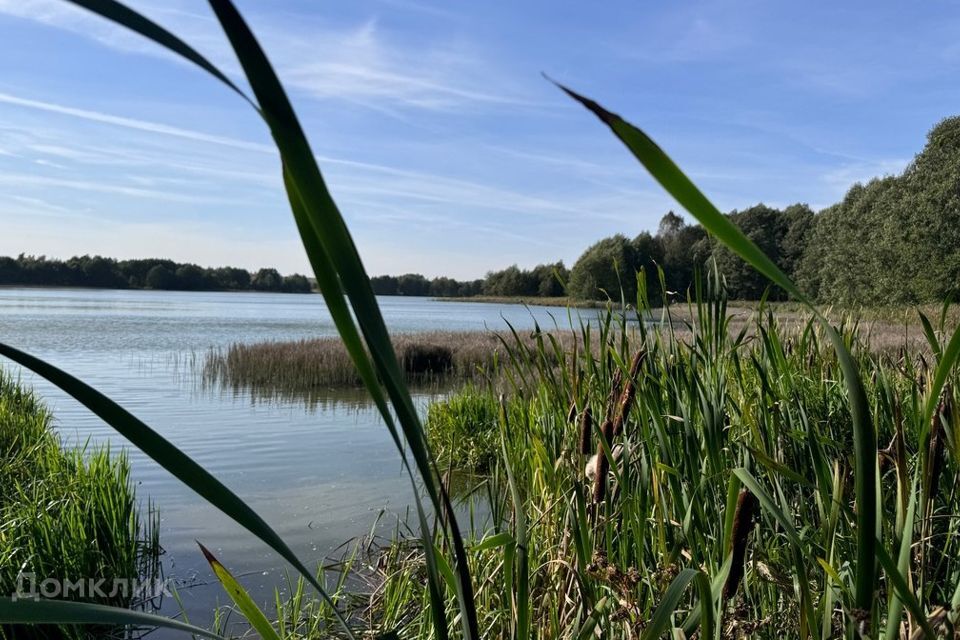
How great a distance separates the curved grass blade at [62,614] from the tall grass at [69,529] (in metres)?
2.96

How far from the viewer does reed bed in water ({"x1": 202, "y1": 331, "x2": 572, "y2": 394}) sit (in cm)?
1505

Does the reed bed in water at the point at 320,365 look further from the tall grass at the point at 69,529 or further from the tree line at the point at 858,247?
the tall grass at the point at 69,529

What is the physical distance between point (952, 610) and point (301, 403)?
12309mm

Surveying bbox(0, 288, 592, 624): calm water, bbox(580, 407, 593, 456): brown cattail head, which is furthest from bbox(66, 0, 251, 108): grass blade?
bbox(0, 288, 592, 624): calm water

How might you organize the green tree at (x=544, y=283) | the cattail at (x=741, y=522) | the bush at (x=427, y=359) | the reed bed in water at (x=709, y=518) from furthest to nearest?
the green tree at (x=544, y=283) < the bush at (x=427, y=359) < the reed bed in water at (x=709, y=518) < the cattail at (x=741, y=522)

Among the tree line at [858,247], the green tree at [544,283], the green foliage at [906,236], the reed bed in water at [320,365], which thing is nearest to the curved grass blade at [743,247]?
the tree line at [858,247]

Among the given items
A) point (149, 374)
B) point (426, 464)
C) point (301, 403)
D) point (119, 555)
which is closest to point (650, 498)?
point (426, 464)

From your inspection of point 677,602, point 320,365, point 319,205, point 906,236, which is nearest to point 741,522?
point 677,602

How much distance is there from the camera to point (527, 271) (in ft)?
249

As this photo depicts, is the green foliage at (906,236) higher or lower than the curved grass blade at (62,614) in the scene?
higher

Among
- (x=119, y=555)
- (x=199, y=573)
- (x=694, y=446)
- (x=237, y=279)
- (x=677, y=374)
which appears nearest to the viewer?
(x=694, y=446)

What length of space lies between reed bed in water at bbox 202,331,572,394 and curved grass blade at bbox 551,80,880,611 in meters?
13.3

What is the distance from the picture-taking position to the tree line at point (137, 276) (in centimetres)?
7912

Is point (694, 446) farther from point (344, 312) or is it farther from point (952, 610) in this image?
→ point (344, 312)
